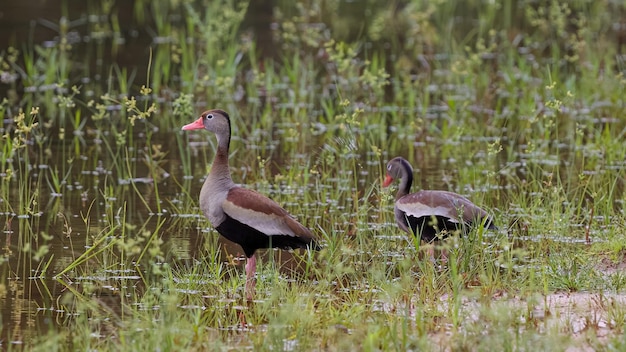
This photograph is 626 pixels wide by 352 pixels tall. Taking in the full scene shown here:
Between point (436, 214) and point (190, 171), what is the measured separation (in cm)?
285

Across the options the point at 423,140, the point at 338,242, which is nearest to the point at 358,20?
the point at 423,140

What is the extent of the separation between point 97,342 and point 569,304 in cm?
238

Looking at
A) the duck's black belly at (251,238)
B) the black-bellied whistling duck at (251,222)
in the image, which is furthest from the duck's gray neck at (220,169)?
the duck's black belly at (251,238)

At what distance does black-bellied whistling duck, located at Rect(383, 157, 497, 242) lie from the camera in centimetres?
773

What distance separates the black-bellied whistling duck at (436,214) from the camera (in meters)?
7.73

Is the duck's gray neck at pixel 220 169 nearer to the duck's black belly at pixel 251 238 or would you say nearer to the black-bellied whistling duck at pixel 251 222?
the black-bellied whistling duck at pixel 251 222

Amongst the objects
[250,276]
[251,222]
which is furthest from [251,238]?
[250,276]

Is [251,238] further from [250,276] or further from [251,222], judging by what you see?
[250,276]

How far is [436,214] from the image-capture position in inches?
306

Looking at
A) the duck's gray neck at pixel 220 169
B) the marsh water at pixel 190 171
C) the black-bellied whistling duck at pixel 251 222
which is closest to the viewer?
the black-bellied whistling duck at pixel 251 222

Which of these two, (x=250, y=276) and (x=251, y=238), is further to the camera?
(x=251, y=238)

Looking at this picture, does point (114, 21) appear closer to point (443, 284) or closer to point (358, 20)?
point (358, 20)

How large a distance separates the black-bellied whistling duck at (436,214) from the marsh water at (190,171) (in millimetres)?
177

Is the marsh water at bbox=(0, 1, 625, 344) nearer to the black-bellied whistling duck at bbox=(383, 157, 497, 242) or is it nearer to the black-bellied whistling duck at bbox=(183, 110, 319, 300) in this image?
the black-bellied whistling duck at bbox=(383, 157, 497, 242)
